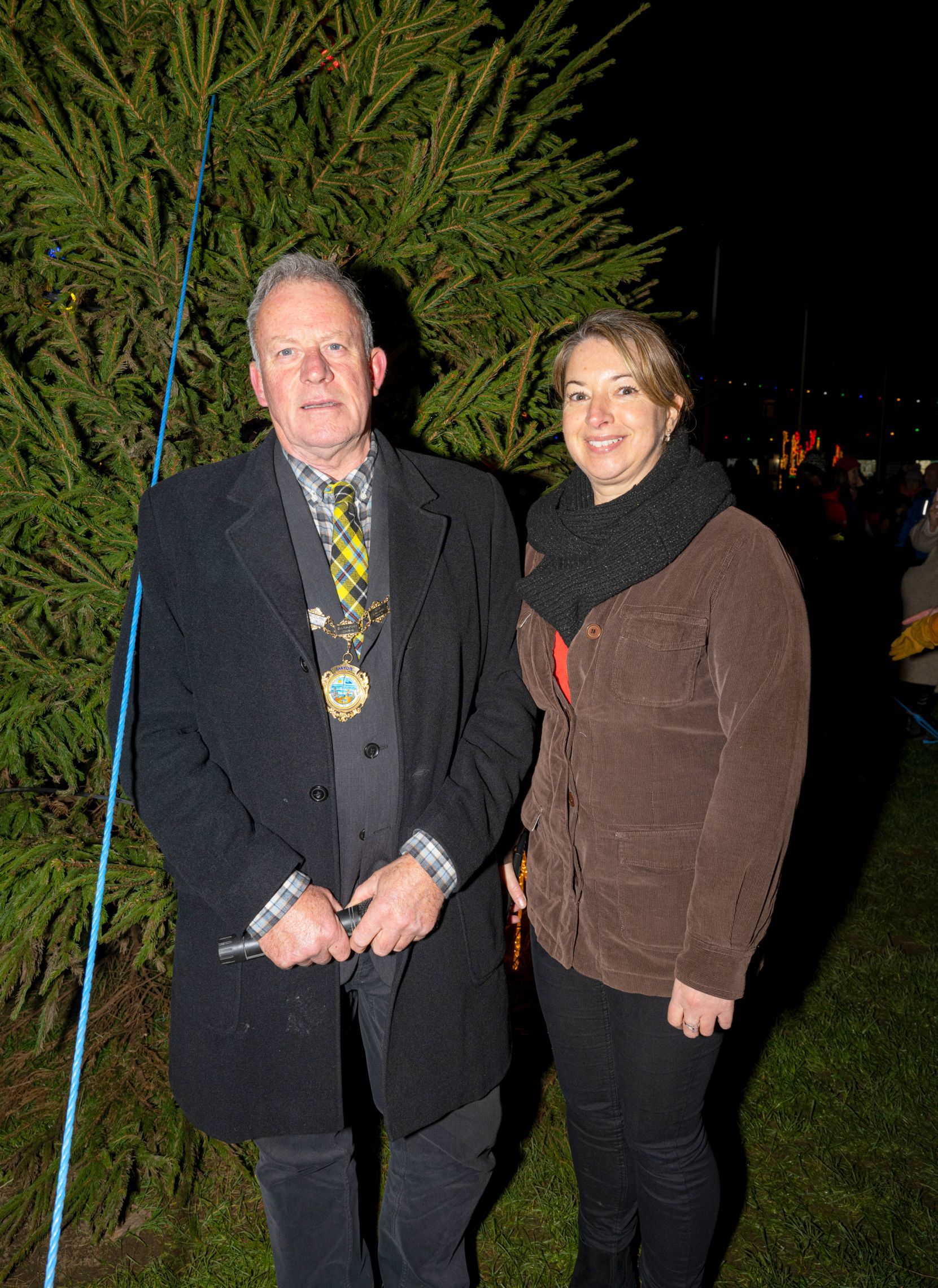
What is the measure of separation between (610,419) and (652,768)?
83 cm

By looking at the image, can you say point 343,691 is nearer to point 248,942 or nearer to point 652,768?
point 248,942

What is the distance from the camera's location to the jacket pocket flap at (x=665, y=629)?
189cm

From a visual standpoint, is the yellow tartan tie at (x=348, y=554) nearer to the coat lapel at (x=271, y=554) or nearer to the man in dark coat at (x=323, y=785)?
the man in dark coat at (x=323, y=785)

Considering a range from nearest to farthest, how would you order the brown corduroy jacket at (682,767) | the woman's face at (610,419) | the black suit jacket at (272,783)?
1. the brown corduroy jacket at (682,767)
2. the black suit jacket at (272,783)
3. the woman's face at (610,419)

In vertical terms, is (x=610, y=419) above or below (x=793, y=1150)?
above

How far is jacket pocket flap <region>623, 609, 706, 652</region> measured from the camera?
1.89 m

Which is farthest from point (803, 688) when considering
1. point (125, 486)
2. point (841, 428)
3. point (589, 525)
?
point (841, 428)

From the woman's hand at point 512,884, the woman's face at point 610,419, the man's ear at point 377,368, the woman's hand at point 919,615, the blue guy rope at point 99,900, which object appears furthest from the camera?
the woman's hand at point 919,615

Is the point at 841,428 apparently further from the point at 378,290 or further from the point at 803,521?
the point at 378,290

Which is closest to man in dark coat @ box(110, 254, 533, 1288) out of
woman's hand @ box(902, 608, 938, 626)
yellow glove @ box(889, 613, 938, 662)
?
yellow glove @ box(889, 613, 938, 662)

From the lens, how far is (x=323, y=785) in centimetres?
194

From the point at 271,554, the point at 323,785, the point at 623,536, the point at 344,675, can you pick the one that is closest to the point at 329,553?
the point at 271,554

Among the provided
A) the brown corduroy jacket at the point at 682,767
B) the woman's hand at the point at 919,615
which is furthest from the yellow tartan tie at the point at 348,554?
the woman's hand at the point at 919,615

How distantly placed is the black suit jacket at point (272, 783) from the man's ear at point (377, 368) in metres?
0.23
